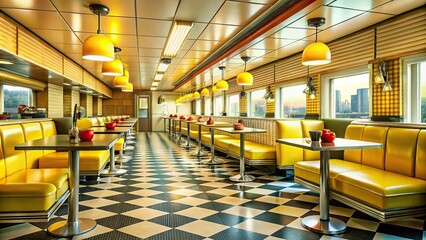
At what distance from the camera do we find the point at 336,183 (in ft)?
11.7

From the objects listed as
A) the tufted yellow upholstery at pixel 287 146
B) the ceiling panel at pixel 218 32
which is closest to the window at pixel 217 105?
the ceiling panel at pixel 218 32

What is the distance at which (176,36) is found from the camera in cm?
588

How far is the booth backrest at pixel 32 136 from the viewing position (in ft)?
13.1

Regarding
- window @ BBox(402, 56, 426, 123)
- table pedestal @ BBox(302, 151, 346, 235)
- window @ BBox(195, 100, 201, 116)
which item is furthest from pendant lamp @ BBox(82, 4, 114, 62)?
window @ BBox(195, 100, 201, 116)

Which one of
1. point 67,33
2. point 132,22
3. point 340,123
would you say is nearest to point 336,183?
point 340,123

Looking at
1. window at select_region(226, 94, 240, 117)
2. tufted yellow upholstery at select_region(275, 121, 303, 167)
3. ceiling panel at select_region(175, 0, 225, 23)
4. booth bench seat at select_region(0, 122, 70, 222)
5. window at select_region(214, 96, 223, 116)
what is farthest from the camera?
window at select_region(214, 96, 223, 116)

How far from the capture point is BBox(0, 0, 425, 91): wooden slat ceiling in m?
4.15

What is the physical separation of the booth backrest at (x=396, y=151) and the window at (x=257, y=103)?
6061 mm

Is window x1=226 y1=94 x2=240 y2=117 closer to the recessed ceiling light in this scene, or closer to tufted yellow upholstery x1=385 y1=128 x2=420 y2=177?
the recessed ceiling light

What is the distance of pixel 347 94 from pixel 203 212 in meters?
4.26

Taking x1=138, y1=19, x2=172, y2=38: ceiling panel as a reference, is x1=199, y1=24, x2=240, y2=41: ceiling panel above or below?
above

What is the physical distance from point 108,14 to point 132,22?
504mm

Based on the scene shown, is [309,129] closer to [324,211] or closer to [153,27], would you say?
[324,211]

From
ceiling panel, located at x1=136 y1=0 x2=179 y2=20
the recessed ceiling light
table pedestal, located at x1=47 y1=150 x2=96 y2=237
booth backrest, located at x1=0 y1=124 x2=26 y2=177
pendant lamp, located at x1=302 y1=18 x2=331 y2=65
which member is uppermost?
ceiling panel, located at x1=136 y1=0 x2=179 y2=20
